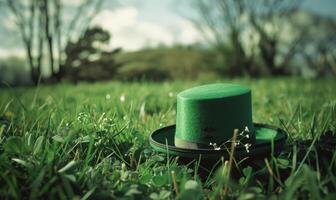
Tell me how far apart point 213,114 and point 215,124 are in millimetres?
57

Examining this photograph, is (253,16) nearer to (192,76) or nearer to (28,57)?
(192,76)

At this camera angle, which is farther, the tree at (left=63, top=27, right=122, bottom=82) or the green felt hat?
the tree at (left=63, top=27, right=122, bottom=82)

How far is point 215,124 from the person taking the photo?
1740 mm

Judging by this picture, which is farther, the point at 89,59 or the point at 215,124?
the point at 89,59

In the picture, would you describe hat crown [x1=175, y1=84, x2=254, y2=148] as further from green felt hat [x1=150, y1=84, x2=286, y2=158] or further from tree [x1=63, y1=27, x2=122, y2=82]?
tree [x1=63, y1=27, x2=122, y2=82]

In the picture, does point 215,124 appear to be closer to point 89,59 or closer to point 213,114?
point 213,114

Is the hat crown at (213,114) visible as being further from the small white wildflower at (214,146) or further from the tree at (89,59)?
the tree at (89,59)

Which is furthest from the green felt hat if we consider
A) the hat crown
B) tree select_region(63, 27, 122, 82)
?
tree select_region(63, 27, 122, 82)

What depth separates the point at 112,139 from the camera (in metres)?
2.09

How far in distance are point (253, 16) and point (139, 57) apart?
21.1 ft

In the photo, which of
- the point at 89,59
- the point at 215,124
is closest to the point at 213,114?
the point at 215,124

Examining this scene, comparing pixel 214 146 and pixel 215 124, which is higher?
pixel 215 124

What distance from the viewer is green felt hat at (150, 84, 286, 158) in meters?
1.67

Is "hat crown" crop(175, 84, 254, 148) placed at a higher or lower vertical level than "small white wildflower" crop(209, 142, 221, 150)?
higher
